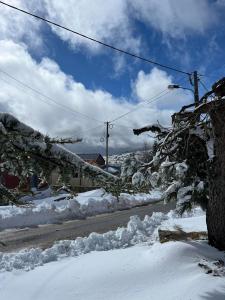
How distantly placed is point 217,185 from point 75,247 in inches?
157

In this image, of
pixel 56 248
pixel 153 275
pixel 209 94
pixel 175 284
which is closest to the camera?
pixel 175 284

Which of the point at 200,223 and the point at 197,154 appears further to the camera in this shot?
the point at 200,223

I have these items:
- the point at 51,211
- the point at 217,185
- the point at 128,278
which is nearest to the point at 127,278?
the point at 128,278

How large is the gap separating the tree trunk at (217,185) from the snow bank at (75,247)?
308 cm

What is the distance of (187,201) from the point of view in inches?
360

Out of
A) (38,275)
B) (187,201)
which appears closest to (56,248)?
(38,275)

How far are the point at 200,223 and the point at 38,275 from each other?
21.3 feet

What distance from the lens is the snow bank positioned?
8.90 m

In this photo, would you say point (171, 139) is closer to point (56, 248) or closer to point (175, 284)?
point (175, 284)

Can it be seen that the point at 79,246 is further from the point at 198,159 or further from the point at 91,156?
the point at 91,156

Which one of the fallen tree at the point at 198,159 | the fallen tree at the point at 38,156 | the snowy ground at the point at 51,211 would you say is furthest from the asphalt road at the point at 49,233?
the fallen tree at the point at 38,156

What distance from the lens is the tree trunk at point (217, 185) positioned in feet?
26.7

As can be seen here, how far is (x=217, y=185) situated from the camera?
27.2 feet

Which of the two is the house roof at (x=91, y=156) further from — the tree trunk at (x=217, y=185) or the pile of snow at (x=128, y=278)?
the pile of snow at (x=128, y=278)
